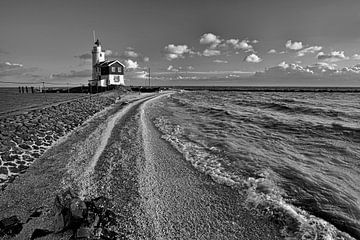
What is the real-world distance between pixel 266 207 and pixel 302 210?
3.25 ft

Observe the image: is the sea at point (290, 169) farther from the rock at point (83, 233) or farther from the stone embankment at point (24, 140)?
the stone embankment at point (24, 140)

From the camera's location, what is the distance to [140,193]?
684 cm

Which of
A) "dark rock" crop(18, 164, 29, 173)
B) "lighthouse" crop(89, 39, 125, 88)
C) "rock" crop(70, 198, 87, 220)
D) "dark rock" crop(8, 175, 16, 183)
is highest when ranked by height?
"lighthouse" crop(89, 39, 125, 88)

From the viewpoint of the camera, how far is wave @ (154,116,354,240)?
5.20m

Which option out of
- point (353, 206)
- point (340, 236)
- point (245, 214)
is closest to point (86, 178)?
point (245, 214)

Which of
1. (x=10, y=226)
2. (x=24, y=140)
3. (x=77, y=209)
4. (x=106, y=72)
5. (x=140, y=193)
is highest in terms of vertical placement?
(x=106, y=72)

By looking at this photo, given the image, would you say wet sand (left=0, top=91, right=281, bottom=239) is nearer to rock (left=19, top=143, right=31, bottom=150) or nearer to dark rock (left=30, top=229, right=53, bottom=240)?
dark rock (left=30, top=229, right=53, bottom=240)

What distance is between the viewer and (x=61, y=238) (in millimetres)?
4887

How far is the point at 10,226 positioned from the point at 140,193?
10.8 ft

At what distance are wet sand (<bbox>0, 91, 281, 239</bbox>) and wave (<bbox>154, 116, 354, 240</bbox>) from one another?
1.17ft

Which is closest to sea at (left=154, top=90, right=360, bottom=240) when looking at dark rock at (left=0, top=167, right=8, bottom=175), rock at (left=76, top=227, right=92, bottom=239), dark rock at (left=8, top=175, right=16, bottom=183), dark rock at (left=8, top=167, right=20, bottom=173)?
rock at (left=76, top=227, right=92, bottom=239)

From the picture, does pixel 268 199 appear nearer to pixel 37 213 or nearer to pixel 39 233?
pixel 39 233

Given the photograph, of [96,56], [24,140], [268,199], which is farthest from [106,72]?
[268,199]

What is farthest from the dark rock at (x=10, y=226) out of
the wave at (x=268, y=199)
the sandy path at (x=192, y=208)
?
the wave at (x=268, y=199)
